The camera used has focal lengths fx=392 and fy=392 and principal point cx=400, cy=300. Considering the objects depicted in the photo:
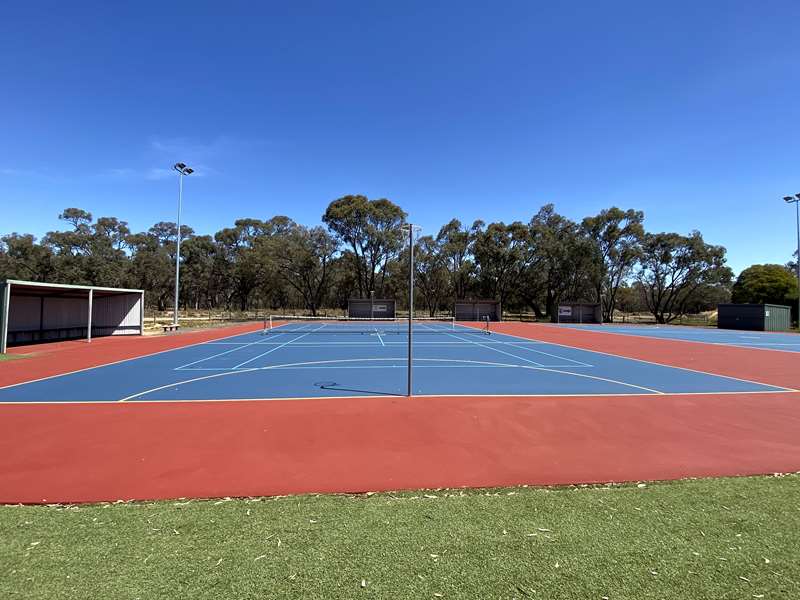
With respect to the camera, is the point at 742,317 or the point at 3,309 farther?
the point at 742,317

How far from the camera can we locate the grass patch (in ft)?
10.4

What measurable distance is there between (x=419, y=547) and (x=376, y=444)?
132 inches

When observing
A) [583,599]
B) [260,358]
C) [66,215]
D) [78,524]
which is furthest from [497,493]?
[66,215]

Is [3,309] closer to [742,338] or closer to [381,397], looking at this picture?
[381,397]

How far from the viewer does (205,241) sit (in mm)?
69750

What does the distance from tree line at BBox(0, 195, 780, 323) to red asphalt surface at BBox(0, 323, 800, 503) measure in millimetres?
50943

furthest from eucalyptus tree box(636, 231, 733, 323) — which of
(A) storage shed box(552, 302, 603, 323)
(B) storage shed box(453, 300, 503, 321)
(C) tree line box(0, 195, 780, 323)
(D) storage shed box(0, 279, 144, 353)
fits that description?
(D) storage shed box(0, 279, 144, 353)

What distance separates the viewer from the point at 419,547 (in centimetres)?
→ 373

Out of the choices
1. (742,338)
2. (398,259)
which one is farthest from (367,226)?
(742,338)

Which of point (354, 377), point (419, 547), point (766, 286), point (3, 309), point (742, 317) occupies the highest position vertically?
point (766, 286)

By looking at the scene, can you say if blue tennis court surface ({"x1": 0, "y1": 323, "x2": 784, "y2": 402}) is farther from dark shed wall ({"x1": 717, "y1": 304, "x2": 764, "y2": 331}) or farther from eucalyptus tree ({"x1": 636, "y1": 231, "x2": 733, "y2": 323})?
eucalyptus tree ({"x1": 636, "y1": 231, "x2": 733, "y2": 323})

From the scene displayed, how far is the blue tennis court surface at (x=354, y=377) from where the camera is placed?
11055mm

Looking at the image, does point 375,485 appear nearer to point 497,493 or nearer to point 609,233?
point 497,493

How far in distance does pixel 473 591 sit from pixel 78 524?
415 centimetres
